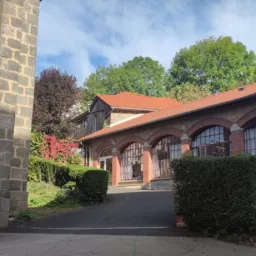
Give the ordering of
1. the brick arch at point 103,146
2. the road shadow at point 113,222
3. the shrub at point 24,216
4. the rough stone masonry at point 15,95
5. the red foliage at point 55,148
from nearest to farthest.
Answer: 1. the road shadow at point 113,222
2. the rough stone masonry at point 15,95
3. the shrub at point 24,216
4. the red foliage at point 55,148
5. the brick arch at point 103,146

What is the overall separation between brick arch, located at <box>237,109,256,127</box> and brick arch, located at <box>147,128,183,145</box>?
154 inches

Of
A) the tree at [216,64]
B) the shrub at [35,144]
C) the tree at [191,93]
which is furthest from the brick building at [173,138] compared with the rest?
the tree at [216,64]

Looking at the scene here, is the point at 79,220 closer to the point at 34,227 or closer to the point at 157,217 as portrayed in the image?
the point at 34,227

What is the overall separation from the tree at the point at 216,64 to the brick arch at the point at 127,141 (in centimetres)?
2255

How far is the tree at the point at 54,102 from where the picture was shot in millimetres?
26094

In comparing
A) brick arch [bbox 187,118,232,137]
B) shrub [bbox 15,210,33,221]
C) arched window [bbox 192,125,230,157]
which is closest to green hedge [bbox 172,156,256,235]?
shrub [bbox 15,210,33,221]

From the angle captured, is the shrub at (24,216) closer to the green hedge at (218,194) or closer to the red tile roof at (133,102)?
the green hedge at (218,194)

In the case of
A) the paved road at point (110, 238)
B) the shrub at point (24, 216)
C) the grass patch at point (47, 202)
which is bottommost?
the paved road at point (110, 238)

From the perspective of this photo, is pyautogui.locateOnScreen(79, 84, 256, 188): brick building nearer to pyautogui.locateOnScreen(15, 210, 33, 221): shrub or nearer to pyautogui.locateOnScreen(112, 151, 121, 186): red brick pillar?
pyautogui.locateOnScreen(112, 151, 121, 186): red brick pillar

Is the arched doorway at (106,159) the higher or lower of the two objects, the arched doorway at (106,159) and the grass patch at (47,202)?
the higher

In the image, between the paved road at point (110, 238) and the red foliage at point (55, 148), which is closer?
the paved road at point (110, 238)

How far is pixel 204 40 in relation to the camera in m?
50.4

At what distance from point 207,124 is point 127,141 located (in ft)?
22.1

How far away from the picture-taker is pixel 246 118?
19375 millimetres
